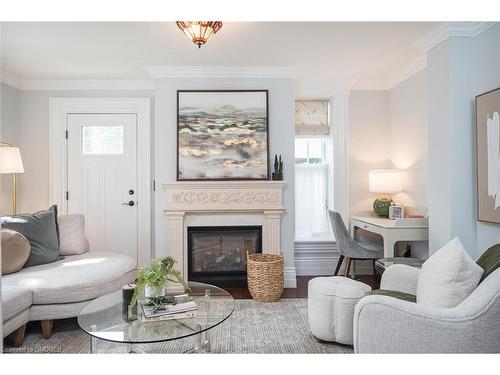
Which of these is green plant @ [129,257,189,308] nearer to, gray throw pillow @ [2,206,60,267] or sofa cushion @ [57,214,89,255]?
gray throw pillow @ [2,206,60,267]

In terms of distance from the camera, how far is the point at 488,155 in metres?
2.52

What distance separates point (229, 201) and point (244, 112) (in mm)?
995

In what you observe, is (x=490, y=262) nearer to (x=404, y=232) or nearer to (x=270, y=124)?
(x=404, y=232)

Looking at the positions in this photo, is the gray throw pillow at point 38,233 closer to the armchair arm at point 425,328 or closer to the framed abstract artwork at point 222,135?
the framed abstract artwork at point 222,135

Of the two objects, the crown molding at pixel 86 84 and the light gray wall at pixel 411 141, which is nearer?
the light gray wall at pixel 411 141

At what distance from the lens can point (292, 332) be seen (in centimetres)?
263

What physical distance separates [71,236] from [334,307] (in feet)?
8.46

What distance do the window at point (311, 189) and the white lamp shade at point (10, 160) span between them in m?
3.10

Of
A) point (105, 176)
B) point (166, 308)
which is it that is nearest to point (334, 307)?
point (166, 308)

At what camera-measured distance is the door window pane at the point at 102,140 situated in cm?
420

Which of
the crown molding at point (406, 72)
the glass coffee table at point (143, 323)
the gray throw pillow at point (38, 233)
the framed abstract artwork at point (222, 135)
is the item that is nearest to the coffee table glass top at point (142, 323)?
the glass coffee table at point (143, 323)

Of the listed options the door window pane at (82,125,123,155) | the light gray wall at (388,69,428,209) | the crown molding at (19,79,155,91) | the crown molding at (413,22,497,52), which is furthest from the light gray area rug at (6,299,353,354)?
the crown molding at (19,79,155,91)
